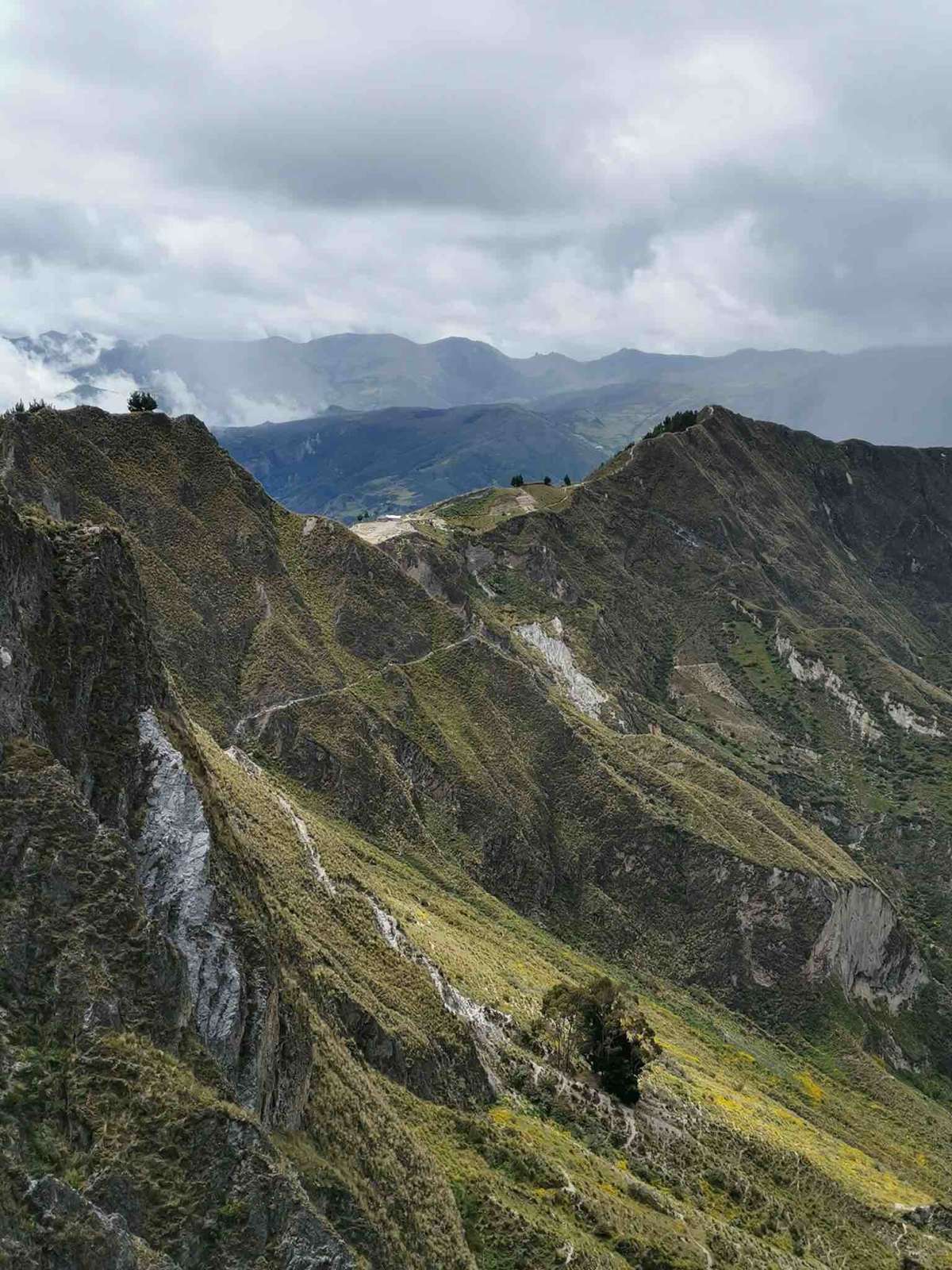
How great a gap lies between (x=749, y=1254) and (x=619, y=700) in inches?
3695

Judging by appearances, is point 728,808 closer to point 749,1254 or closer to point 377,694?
point 377,694

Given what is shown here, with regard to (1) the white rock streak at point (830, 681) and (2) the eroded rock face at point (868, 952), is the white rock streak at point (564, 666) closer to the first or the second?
(2) the eroded rock face at point (868, 952)

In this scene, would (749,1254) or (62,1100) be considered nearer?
(62,1100)

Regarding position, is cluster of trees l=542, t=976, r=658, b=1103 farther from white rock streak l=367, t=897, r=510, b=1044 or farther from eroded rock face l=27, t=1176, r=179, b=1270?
eroded rock face l=27, t=1176, r=179, b=1270

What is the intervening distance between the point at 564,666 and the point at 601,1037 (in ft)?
262

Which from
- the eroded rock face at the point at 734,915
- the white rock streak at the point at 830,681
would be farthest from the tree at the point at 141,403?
the white rock streak at the point at 830,681

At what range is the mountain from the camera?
26312 mm

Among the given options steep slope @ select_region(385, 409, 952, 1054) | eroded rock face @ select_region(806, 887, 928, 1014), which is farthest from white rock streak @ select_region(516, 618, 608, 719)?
eroded rock face @ select_region(806, 887, 928, 1014)

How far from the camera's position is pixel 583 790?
113 meters

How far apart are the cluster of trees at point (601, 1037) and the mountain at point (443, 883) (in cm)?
61

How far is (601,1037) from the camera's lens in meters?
61.8

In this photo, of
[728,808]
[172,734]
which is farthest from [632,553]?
[172,734]

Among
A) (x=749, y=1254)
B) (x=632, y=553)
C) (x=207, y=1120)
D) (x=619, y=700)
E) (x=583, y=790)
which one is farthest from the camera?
(x=632, y=553)

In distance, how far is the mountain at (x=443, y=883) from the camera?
2631 centimetres
